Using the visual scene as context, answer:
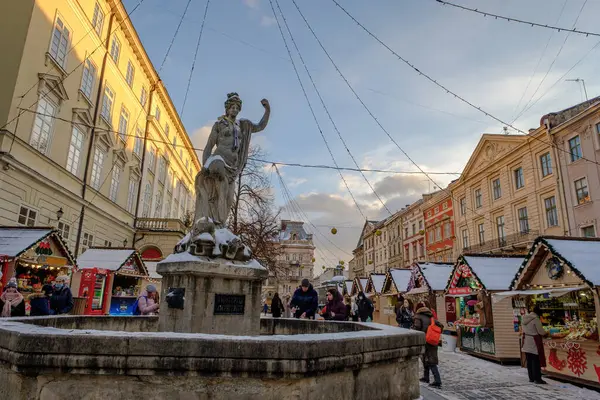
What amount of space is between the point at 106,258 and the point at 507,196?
94.5ft

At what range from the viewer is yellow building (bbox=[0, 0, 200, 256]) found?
15805 mm

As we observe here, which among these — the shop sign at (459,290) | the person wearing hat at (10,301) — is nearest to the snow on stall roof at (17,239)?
the person wearing hat at (10,301)

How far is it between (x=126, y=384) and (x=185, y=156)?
51.8 m

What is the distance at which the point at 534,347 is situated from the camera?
9414mm

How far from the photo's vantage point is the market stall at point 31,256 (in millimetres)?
11555

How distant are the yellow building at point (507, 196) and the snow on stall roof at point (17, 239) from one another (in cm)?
2802

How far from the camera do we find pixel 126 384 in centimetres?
301

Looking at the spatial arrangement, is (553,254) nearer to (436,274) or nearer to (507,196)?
(436,274)

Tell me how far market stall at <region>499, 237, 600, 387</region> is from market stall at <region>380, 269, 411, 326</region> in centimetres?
1030

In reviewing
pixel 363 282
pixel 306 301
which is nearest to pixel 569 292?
pixel 306 301

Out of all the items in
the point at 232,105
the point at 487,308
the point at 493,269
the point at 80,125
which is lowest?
the point at 487,308

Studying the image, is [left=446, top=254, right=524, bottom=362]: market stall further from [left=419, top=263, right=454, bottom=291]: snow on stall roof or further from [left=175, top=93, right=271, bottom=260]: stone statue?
[left=175, top=93, right=271, bottom=260]: stone statue

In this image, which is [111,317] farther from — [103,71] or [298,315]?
[103,71]

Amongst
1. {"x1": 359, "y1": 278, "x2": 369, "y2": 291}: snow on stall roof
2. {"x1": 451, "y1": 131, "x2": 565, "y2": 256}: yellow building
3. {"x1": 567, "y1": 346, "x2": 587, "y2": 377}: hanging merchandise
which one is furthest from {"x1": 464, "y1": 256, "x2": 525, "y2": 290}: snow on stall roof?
{"x1": 359, "y1": 278, "x2": 369, "y2": 291}: snow on stall roof
